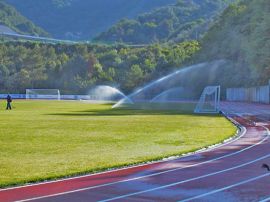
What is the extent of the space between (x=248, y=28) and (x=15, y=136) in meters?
64.0

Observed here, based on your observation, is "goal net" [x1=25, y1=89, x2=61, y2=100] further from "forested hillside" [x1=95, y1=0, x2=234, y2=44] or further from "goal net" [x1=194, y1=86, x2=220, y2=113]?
"goal net" [x1=194, y1=86, x2=220, y2=113]

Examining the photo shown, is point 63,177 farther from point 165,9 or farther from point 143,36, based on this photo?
point 165,9

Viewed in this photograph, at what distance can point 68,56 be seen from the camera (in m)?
138

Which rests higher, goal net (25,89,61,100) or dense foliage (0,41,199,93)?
dense foliage (0,41,199,93)

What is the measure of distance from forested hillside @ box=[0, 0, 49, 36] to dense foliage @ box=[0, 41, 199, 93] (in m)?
42.0

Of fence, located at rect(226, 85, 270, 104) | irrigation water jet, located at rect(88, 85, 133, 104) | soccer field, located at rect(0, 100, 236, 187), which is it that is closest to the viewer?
soccer field, located at rect(0, 100, 236, 187)

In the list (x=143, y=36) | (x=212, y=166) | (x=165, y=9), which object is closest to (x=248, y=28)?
(x=212, y=166)

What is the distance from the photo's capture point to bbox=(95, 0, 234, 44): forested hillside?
16788 cm

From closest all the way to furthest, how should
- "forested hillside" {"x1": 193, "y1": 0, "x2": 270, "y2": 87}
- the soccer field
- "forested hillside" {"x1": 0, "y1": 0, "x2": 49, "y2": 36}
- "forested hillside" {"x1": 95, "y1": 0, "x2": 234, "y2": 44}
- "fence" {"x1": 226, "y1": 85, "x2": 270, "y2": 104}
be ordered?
the soccer field
"forested hillside" {"x1": 193, "y1": 0, "x2": 270, "y2": 87}
"fence" {"x1": 226, "y1": 85, "x2": 270, "y2": 104}
"forested hillside" {"x1": 95, "y1": 0, "x2": 234, "y2": 44}
"forested hillside" {"x1": 0, "y1": 0, "x2": 49, "y2": 36}

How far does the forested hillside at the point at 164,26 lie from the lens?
167875mm

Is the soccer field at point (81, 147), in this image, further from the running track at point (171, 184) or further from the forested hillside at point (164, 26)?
the forested hillside at point (164, 26)

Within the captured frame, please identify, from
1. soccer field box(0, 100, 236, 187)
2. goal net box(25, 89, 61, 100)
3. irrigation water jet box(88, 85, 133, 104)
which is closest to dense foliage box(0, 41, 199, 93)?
irrigation water jet box(88, 85, 133, 104)

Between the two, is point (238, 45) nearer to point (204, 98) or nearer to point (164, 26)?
point (204, 98)

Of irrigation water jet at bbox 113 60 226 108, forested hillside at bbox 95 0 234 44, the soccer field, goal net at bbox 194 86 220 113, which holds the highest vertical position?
forested hillside at bbox 95 0 234 44
